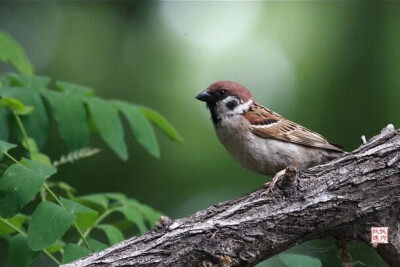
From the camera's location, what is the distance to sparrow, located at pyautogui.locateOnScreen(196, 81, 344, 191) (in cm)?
368

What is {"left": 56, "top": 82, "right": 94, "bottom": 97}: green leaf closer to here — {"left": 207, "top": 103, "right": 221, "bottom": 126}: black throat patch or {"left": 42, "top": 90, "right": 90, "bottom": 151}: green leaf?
{"left": 42, "top": 90, "right": 90, "bottom": 151}: green leaf

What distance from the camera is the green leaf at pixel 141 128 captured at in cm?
355

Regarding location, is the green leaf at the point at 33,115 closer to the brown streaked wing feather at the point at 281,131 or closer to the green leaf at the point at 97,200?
the green leaf at the point at 97,200

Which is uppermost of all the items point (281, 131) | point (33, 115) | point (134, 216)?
point (281, 131)

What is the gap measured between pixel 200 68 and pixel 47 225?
456cm

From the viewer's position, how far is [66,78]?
6887mm

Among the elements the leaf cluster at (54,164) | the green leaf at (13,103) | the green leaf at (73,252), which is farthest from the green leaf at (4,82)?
the green leaf at (73,252)

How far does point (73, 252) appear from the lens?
291 centimetres

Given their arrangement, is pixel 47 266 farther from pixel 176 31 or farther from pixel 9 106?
pixel 176 31

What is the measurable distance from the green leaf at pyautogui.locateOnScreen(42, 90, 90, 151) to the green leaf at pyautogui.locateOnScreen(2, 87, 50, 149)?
0.06 metres

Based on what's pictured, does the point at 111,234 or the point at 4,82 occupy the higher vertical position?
the point at 4,82

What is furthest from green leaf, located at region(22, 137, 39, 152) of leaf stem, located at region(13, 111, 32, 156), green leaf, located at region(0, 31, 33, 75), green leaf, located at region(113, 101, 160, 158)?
green leaf, located at region(0, 31, 33, 75)

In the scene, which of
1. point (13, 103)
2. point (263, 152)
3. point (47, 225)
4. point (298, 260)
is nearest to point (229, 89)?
point (263, 152)

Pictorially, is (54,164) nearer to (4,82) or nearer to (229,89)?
(4,82)
